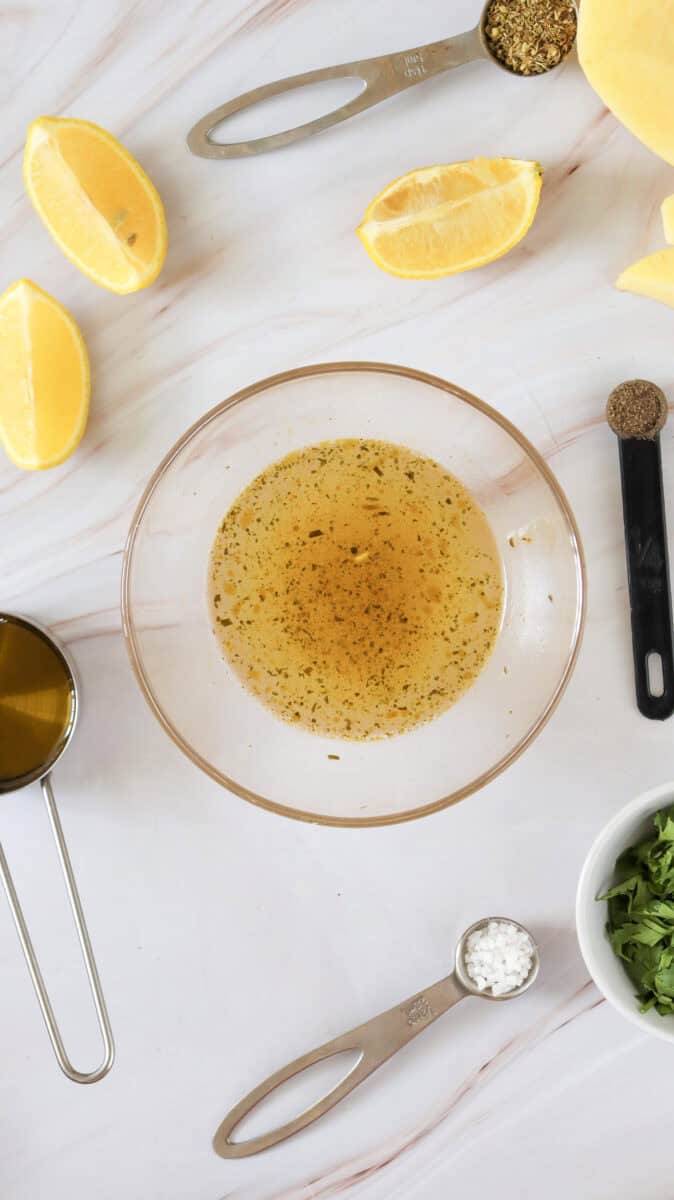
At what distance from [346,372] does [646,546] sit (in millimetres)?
357

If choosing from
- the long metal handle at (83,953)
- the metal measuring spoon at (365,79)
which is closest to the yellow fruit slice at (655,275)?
the metal measuring spoon at (365,79)

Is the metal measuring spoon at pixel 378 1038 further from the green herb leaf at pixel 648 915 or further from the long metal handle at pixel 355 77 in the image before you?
the long metal handle at pixel 355 77

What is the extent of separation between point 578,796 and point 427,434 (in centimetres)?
42

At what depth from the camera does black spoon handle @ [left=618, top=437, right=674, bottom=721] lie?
967 mm

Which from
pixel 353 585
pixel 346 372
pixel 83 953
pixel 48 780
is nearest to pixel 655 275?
pixel 346 372

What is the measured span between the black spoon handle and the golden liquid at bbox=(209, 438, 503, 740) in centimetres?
14

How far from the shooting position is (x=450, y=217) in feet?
3.14

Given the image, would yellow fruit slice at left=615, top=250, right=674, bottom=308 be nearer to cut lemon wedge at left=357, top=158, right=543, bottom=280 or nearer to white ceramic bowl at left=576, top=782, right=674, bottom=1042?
cut lemon wedge at left=357, top=158, right=543, bottom=280

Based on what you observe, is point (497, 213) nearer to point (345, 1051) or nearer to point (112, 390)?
point (112, 390)

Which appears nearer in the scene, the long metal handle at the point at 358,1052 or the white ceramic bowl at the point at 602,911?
the white ceramic bowl at the point at 602,911

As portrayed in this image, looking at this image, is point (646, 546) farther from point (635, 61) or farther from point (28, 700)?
point (28, 700)

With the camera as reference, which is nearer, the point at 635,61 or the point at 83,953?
Result: the point at 635,61

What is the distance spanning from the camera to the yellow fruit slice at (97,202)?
0.95 meters

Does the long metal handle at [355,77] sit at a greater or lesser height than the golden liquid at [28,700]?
greater
